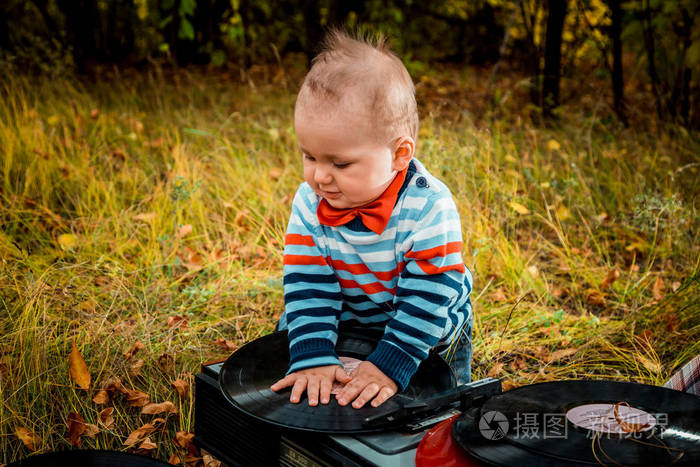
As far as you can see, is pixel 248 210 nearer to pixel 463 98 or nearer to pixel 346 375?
pixel 346 375

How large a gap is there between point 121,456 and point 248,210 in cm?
195

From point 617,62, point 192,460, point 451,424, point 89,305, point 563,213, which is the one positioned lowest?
point 192,460

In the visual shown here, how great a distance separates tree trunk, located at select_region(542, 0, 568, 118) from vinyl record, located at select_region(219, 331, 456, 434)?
362cm

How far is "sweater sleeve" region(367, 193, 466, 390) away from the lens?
1.58 metres

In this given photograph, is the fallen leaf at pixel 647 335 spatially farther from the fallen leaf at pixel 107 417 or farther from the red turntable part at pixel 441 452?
the fallen leaf at pixel 107 417

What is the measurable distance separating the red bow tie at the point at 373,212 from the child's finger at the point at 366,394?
413 mm

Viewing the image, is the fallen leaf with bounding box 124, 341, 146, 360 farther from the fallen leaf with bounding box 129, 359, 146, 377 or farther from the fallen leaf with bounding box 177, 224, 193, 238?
the fallen leaf with bounding box 177, 224, 193, 238

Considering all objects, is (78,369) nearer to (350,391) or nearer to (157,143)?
(350,391)

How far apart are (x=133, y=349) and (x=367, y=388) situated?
1024 mm

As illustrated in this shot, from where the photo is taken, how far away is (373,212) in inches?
66.6

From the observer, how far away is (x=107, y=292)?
8.15 feet

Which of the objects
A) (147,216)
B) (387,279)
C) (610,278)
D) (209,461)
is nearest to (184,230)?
(147,216)

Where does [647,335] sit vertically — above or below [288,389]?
below

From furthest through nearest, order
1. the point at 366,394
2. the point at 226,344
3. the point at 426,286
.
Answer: the point at 226,344, the point at 426,286, the point at 366,394
